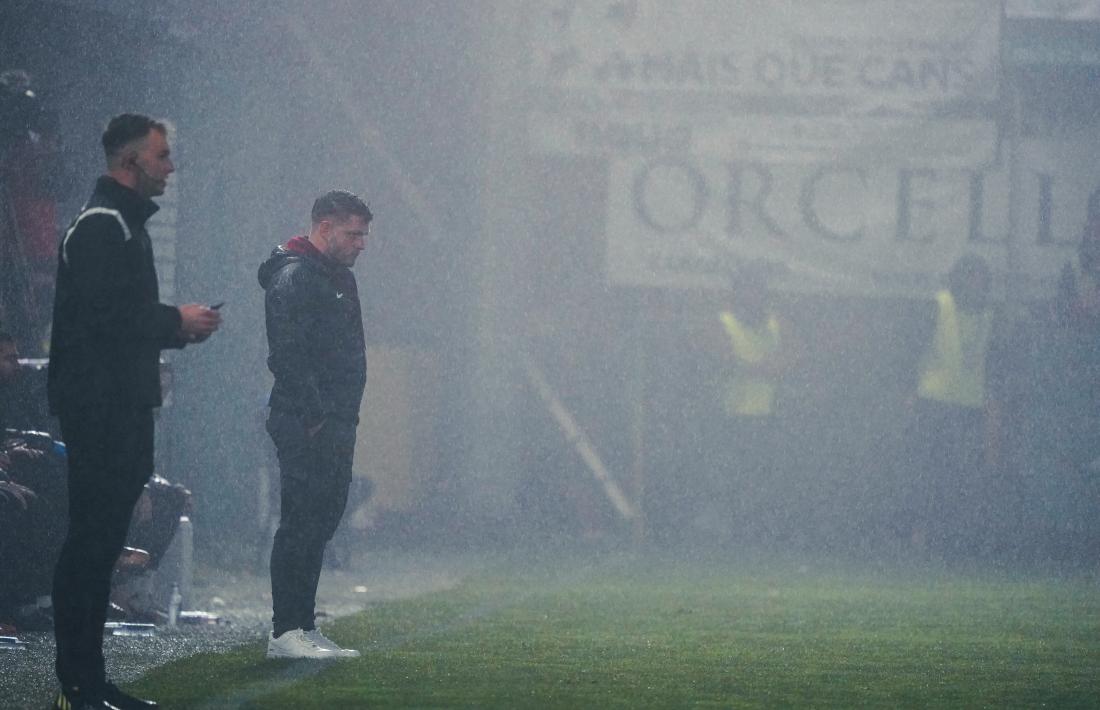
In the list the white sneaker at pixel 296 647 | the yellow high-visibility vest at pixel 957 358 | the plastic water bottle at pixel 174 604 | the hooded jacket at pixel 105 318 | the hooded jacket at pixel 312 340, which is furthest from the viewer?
the yellow high-visibility vest at pixel 957 358

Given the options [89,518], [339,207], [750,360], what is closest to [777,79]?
[750,360]

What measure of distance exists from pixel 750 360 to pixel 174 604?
11.4 meters

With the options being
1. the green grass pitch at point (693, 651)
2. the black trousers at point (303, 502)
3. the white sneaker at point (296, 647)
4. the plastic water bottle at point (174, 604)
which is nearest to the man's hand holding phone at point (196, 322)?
the green grass pitch at point (693, 651)

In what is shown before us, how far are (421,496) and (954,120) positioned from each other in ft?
24.6

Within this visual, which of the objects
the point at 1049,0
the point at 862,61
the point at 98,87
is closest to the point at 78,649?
the point at 98,87

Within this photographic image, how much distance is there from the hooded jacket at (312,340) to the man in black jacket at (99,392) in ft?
4.46

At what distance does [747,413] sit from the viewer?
19.5 m

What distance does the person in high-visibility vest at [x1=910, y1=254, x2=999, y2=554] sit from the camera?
18.8 m

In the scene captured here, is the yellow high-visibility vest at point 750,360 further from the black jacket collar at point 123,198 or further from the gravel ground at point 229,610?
the black jacket collar at point 123,198

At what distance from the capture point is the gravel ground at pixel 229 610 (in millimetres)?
6637

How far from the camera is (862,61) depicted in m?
19.4

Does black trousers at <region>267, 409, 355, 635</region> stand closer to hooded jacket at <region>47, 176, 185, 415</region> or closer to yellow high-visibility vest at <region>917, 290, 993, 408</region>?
hooded jacket at <region>47, 176, 185, 415</region>

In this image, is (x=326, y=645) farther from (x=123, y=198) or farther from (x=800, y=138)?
(x=800, y=138)

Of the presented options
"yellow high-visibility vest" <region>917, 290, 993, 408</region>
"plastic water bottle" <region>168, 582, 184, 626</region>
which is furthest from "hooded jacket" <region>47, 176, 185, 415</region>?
"yellow high-visibility vest" <region>917, 290, 993, 408</region>
